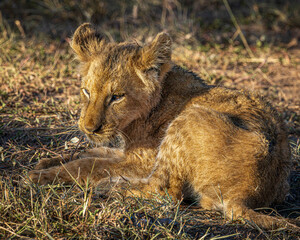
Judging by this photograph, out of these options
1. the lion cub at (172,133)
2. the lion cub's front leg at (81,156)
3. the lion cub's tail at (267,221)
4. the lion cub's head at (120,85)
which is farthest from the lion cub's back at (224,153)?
the lion cub's front leg at (81,156)

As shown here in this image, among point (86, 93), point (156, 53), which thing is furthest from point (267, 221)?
point (86, 93)

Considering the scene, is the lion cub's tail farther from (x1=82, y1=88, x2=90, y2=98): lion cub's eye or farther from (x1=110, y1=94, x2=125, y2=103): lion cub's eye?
(x1=82, y1=88, x2=90, y2=98): lion cub's eye

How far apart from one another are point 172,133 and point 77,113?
2.05 meters

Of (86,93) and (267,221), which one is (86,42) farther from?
(267,221)

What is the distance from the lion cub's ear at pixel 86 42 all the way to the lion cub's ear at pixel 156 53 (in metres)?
0.64

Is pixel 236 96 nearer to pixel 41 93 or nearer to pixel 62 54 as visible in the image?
pixel 41 93

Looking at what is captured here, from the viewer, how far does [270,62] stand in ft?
25.9

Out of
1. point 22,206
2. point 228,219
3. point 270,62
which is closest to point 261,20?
point 270,62

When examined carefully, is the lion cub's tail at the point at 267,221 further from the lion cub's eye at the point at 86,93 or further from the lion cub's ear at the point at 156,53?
the lion cub's eye at the point at 86,93

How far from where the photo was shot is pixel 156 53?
12.8 feet

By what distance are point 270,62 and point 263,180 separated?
198 inches

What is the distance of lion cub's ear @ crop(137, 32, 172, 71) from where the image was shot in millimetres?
3875

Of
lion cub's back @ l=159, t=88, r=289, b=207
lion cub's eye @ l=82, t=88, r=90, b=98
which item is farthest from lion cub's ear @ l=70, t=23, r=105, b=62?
lion cub's back @ l=159, t=88, r=289, b=207

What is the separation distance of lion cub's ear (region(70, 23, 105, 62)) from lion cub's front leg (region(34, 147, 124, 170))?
1.07 meters
